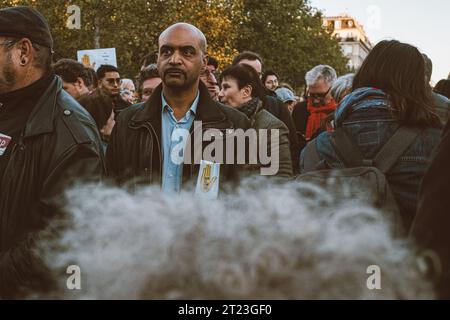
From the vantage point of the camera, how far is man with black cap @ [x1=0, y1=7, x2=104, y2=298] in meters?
2.24

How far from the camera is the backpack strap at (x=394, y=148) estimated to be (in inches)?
103

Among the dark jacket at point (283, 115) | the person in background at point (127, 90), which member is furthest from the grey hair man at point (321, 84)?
the person in background at point (127, 90)

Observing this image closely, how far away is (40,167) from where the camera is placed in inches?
92.0

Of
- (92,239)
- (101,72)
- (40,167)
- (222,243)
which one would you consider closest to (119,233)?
(92,239)

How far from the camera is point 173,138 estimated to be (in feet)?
10.8

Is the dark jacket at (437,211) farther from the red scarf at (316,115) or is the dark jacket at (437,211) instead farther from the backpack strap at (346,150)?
the red scarf at (316,115)

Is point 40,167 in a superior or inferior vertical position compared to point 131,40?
inferior

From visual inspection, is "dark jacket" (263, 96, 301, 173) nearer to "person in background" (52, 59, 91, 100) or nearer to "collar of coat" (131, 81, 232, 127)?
"person in background" (52, 59, 91, 100)

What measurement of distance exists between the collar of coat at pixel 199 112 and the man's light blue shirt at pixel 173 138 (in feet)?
0.10

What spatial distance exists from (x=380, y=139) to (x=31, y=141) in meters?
1.32

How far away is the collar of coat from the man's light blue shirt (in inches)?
1.2

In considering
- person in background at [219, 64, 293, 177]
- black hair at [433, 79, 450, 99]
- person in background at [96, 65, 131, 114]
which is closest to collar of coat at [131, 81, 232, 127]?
person in background at [219, 64, 293, 177]

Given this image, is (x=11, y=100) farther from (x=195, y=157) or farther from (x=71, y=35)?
(x=71, y=35)
